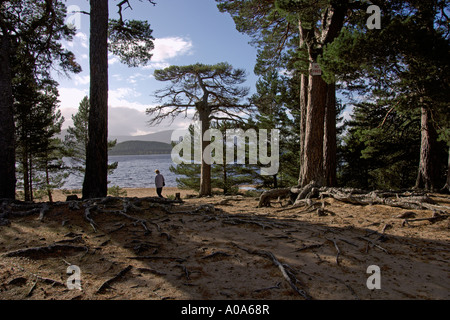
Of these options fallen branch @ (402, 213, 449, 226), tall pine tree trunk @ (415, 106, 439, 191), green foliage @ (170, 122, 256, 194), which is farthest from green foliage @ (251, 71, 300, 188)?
fallen branch @ (402, 213, 449, 226)

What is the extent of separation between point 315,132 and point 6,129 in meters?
9.55

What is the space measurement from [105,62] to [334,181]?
8.59m

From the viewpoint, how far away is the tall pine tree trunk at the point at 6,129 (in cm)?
715

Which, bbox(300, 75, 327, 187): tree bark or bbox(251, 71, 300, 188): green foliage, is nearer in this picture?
bbox(300, 75, 327, 187): tree bark

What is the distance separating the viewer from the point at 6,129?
7195mm

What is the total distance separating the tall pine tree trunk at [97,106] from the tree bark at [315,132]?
250 inches

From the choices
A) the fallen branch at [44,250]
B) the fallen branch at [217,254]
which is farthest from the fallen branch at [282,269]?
the fallen branch at [44,250]

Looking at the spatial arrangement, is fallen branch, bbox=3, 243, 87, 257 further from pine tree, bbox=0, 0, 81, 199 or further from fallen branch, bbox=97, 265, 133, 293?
pine tree, bbox=0, 0, 81, 199

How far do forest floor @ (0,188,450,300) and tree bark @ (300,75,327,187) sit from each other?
243 cm

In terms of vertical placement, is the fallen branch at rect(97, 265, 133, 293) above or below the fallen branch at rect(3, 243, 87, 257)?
below

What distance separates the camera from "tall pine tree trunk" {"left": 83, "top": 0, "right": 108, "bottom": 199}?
265 inches

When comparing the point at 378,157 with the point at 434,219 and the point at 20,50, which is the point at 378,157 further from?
the point at 20,50
